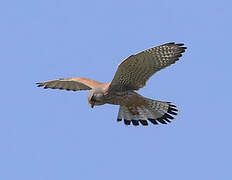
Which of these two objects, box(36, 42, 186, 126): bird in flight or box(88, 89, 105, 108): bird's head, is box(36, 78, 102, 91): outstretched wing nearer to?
box(36, 42, 186, 126): bird in flight

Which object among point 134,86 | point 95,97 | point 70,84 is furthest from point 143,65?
point 70,84

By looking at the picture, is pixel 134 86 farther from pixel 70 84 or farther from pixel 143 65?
pixel 70 84

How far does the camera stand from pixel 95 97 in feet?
36.9

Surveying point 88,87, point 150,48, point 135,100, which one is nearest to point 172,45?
point 150,48

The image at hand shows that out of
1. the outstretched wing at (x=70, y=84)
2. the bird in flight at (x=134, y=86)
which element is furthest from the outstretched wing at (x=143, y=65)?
the outstretched wing at (x=70, y=84)

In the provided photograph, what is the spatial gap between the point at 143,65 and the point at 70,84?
186 centimetres

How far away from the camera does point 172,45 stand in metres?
10.9

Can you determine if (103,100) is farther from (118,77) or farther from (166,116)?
(166,116)

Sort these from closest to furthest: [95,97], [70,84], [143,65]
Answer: [143,65] < [95,97] < [70,84]

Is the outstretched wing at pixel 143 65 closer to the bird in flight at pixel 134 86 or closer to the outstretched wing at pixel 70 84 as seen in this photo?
the bird in flight at pixel 134 86

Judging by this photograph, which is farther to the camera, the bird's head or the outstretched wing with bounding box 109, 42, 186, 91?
the bird's head

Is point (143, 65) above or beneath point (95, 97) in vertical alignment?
above

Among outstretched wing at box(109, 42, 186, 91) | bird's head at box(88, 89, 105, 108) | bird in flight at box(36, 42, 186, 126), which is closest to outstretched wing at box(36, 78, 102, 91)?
bird in flight at box(36, 42, 186, 126)

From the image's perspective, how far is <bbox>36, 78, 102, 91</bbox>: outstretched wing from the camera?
12.0 m
